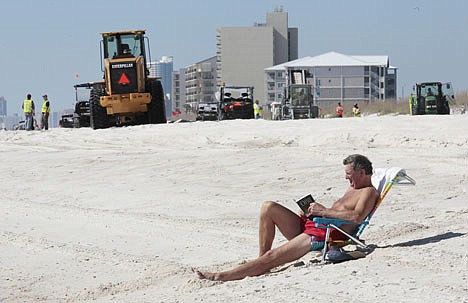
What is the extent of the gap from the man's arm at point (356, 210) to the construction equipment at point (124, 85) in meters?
20.1

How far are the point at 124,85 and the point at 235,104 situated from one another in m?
14.2

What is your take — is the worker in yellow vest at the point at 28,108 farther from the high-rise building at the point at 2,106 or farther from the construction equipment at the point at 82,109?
the high-rise building at the point at 2,106

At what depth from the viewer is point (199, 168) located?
15039 millimetres

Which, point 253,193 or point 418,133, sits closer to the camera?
point 253,193

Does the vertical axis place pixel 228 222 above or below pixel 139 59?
below

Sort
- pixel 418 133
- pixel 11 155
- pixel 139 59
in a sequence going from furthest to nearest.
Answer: pixel 139 59
pixel 11 155
pixel 418 133

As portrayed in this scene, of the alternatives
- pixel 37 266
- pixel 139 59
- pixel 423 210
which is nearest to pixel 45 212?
pixel 37 266

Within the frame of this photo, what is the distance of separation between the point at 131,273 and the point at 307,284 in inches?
81.6

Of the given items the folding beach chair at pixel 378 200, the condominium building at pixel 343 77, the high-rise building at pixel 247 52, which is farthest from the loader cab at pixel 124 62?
the high-rise building at pixel 247 52

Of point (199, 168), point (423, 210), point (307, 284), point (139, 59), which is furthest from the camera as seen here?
point (139, 59)

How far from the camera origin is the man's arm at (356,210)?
312 inches

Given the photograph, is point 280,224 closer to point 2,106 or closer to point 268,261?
point 268,261

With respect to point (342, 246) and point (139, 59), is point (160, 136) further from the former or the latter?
point (342, 246)

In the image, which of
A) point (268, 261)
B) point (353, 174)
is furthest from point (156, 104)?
point (268, 261)
